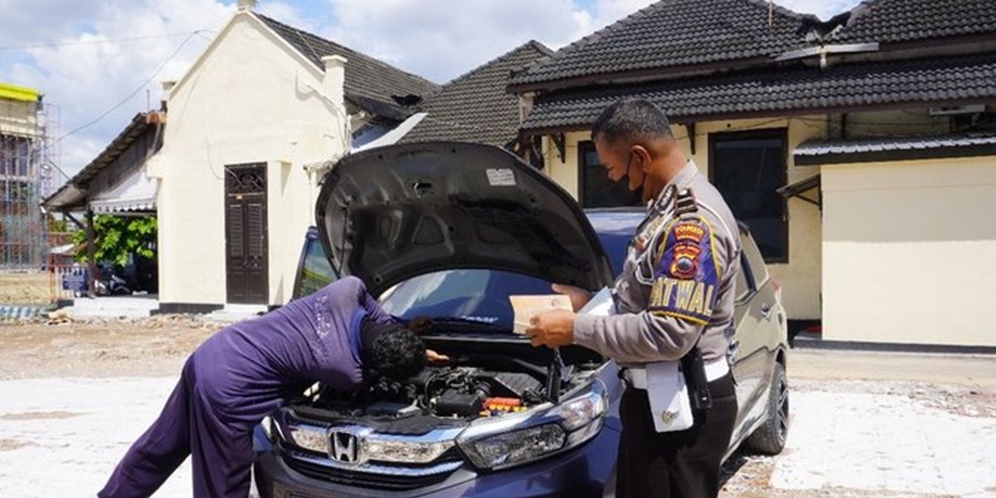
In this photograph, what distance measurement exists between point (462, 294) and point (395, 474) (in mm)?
1601

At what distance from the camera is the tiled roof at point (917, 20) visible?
36.9 ft

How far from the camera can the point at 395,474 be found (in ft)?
10.8

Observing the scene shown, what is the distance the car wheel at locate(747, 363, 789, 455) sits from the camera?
18.6ft

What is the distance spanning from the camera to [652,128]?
259cm

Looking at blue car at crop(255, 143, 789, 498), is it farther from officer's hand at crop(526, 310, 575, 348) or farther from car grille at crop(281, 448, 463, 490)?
officer's hand at crop(526, 310, 575, 348)

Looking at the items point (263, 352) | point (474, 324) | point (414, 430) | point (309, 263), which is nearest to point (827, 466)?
point (474, 324)

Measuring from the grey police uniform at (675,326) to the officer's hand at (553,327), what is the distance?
36 millimetres

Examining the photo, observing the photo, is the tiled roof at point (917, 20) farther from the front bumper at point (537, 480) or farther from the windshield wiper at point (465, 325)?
the front bumper at point (537, 480)

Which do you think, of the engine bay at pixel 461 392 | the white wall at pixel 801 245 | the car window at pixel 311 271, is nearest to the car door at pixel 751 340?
the engine bay at pixel 461 392

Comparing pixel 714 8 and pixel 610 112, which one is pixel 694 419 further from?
pixel 714 8

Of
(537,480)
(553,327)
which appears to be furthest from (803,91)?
(553,327)

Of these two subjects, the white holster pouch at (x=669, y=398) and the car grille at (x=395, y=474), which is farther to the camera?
the car grille at (x=395, y=474)

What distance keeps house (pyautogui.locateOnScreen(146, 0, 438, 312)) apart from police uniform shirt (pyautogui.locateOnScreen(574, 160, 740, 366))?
50.8 ft

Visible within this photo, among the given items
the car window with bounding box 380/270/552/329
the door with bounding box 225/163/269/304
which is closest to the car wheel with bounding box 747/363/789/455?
the car window with bounding box 380/270/552/329
